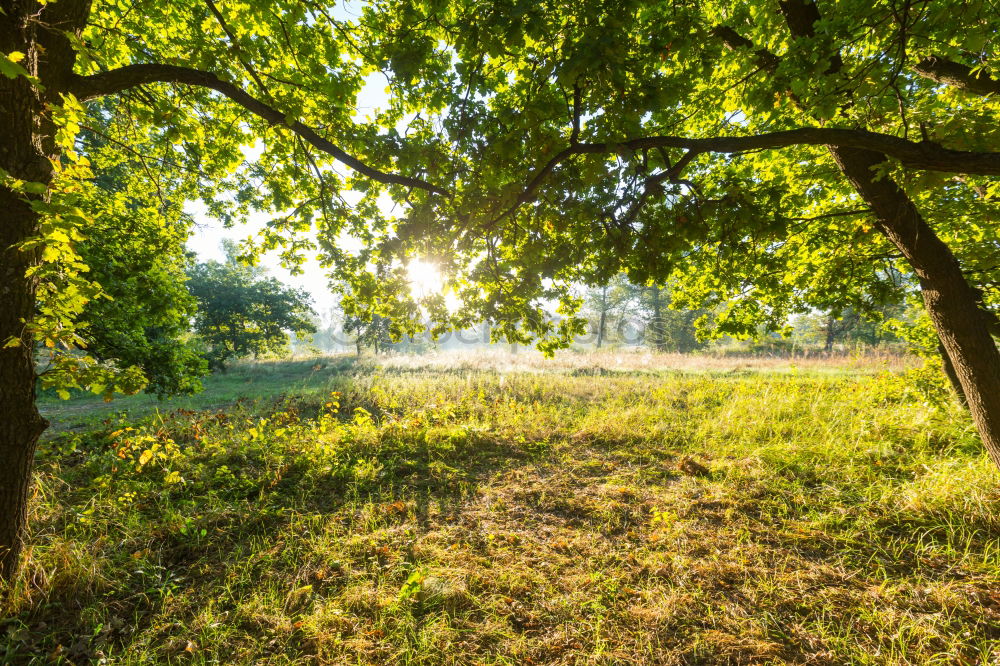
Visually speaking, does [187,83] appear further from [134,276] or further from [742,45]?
[742,45]

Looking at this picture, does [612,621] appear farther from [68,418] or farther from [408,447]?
[68,418]

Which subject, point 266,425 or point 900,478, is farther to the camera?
point 266,425

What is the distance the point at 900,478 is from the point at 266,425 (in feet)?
34.5

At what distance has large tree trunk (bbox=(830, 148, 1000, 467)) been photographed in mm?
3496

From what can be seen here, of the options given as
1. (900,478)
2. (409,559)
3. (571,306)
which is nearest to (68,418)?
(409,559)

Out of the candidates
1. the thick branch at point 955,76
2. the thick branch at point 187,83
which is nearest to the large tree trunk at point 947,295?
the thick branch at point 955,76

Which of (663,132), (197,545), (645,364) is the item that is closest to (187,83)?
(197,545)

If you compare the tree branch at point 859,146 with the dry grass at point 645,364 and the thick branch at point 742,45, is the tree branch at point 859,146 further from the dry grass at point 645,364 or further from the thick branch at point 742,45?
the dry grass at point 645,364

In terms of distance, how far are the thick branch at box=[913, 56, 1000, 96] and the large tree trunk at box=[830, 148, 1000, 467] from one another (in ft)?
2.87

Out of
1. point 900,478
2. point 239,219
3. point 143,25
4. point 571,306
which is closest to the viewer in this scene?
point 143,25

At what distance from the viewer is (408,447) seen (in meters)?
6.17

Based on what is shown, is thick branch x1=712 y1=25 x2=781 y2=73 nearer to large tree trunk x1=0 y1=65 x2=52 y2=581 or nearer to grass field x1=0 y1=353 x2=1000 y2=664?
grass field x1=0 y1=353 x2=1000 y2=664

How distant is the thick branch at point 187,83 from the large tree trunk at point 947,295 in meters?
4.41

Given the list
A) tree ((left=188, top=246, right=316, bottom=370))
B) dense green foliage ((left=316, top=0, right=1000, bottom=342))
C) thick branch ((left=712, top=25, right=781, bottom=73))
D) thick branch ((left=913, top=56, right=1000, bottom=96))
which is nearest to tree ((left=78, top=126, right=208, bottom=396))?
dense green foliage ((left=316, top=0, right=1000, bottom=342))
